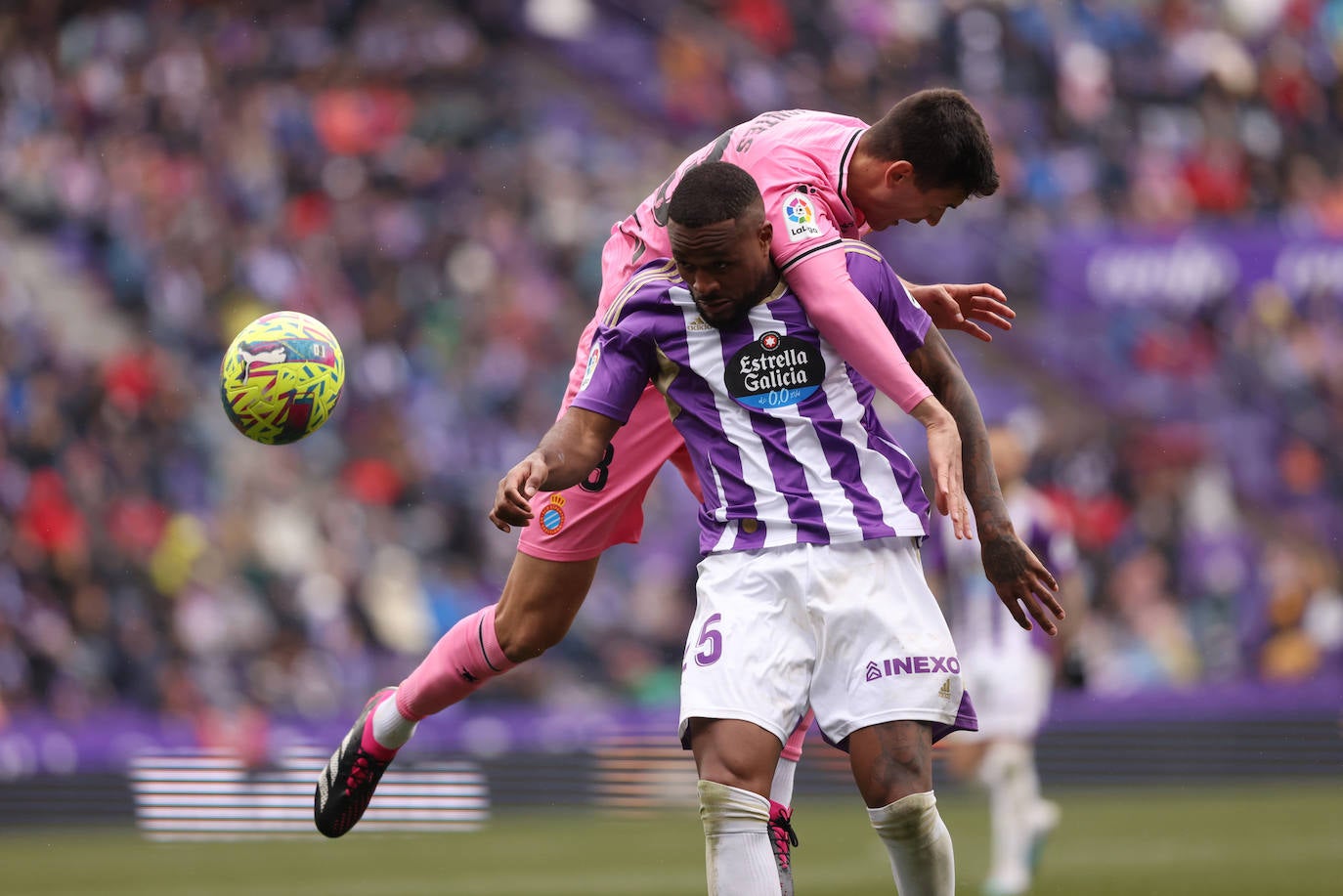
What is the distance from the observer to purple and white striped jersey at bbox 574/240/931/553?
4.89 m

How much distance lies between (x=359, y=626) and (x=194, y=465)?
206 centimetres

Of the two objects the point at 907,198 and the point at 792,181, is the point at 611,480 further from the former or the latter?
the point at 907,198

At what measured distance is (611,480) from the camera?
221 inches

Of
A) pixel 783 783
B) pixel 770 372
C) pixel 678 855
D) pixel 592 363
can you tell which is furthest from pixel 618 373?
pixel 678 855

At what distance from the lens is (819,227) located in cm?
497

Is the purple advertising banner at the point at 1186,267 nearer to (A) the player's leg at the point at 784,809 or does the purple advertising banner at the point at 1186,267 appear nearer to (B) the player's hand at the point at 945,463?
(A) the player's leg at the point at 784,809

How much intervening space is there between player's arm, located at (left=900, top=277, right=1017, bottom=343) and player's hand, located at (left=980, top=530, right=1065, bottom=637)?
A: 0.91 m

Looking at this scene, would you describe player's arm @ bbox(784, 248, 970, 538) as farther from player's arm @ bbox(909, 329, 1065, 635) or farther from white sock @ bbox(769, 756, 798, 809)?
white sock @ bbox(769, 756, 798, 809)

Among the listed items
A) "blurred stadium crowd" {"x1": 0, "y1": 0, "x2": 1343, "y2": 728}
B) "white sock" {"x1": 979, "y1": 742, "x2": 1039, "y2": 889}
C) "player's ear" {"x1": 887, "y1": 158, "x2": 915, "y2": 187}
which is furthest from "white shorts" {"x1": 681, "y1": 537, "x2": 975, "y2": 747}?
"blurred stadium crowd" {"x1": 0, "y1": 0, "x2": 1343, "y2": 728}

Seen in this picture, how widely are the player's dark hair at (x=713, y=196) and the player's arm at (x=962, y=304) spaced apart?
923 millimetres

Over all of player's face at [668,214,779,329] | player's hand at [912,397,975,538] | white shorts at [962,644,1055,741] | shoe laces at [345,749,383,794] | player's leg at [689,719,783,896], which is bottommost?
white shorts at [962,644,1055,741]

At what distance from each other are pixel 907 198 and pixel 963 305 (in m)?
0.64

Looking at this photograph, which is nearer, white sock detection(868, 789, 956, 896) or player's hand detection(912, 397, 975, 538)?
player's hand detection(912, 397, 975, 538)

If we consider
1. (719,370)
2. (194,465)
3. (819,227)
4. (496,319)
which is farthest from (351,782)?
(496,319)
